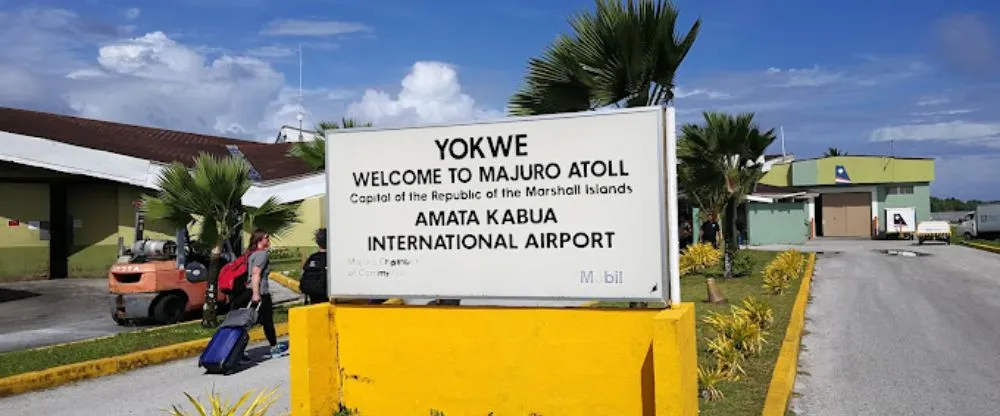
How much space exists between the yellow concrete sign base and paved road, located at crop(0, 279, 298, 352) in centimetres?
757

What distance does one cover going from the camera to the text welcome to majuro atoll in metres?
5.48

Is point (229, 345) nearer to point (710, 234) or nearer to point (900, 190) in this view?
point (710, 234)

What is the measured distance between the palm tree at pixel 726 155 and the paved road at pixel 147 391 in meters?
12.3

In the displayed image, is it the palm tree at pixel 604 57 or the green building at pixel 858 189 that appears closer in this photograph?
the palm tree at pixel 604 57

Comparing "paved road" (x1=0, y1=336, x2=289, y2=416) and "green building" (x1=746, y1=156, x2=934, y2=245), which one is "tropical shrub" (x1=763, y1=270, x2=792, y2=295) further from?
"green building" (x1=746, y1=156, x2=934, y2=245)

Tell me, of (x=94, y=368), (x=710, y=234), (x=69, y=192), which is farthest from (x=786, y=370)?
(x=69, y=192)

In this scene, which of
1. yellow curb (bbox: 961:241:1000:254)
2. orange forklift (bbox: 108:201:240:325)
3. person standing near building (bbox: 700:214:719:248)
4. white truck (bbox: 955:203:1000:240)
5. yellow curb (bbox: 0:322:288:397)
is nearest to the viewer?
yellow curb (bbox: 0:322:288:397)

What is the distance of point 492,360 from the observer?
18.8 feet

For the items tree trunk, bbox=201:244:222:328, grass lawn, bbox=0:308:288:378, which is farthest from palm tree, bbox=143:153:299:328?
grass lawn, bbox=0:308:288:378

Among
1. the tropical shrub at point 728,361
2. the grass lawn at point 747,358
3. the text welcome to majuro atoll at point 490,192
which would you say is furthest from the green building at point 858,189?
the text welcome to majuro atoll at point 490,192

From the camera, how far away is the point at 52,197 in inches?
888

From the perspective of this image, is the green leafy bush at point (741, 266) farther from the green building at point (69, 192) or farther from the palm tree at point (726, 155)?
the green building at point (69, 192)

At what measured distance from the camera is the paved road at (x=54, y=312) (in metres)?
12.7

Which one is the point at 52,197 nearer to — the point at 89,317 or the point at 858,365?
the point at 89,317
